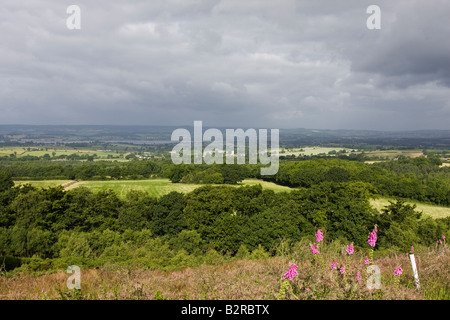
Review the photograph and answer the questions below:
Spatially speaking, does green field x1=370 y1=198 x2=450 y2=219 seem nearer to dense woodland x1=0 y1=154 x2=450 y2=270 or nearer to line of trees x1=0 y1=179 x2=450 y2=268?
dense woodland x1=0 y1=154 x2=450 y2=270

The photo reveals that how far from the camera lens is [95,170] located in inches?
2798

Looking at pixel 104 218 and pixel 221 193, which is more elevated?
pixel 221 193

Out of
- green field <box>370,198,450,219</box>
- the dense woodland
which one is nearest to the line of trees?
the dense woodland

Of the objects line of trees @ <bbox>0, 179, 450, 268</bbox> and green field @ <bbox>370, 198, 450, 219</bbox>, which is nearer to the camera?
line of trees @ <bbox>0, 179, 450, 268</bbox>

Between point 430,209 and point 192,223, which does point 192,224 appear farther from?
point 430,209

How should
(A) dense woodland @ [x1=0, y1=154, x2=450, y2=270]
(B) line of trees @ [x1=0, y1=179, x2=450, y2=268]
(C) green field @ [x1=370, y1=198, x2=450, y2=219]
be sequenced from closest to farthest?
(A) dense woodland @ [x1=0, y1=154, x2=450, y2=270] → (B) line of trees @ [x1=0, y1=179, x2=450, y2=268] → (C) green field @ [x1=370, y1=198, x2=450, y2=219]

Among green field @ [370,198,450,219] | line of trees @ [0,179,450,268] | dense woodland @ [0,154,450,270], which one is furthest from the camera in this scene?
green field @ [370,198,450,219]

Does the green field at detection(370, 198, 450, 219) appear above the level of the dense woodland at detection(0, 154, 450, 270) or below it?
below

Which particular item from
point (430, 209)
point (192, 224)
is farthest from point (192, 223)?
point (430, 209)
